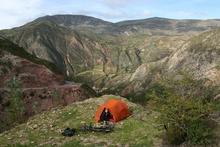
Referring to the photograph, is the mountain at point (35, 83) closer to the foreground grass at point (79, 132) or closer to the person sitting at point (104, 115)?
the foreground grass at point (79, 132)

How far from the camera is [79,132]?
20.6 metres

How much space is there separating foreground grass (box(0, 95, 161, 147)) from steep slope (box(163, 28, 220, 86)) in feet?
332

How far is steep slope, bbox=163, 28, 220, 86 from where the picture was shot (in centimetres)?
12212

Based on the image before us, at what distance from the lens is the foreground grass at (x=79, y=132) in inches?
731

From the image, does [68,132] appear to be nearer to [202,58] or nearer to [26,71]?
[26,71]

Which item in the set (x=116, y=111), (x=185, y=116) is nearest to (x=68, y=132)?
(x=116, y=111)

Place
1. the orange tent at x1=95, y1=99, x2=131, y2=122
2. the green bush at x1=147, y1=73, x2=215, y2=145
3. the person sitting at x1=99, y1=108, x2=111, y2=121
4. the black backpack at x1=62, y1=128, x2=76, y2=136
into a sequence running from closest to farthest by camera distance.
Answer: the green bush at x1=147, y1=73, x2=215, y2=145 < the black backpack at x1=62, y1=128, x2=76, y2=136 < the person sitting at x1=99, y1=108, x2=111, y2=121 < the orange tent at x1=95, y1=99, x2=131, y2=122

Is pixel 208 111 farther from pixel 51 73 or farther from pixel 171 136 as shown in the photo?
pixel 51 73

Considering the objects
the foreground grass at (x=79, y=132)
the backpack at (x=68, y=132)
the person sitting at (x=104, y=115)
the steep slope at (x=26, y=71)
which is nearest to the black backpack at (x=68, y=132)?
the backpack at (x=68, y=132)

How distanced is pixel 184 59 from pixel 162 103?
14147cm

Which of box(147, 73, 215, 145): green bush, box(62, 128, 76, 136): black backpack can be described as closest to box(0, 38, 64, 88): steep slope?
box(62, 128, 76, 136): black backpack

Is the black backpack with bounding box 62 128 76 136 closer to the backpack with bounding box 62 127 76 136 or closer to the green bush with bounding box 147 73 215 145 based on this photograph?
the backpack with bounding box 62 127 76 136

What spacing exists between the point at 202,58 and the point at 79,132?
432ft

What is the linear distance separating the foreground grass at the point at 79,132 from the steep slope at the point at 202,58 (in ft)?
332
